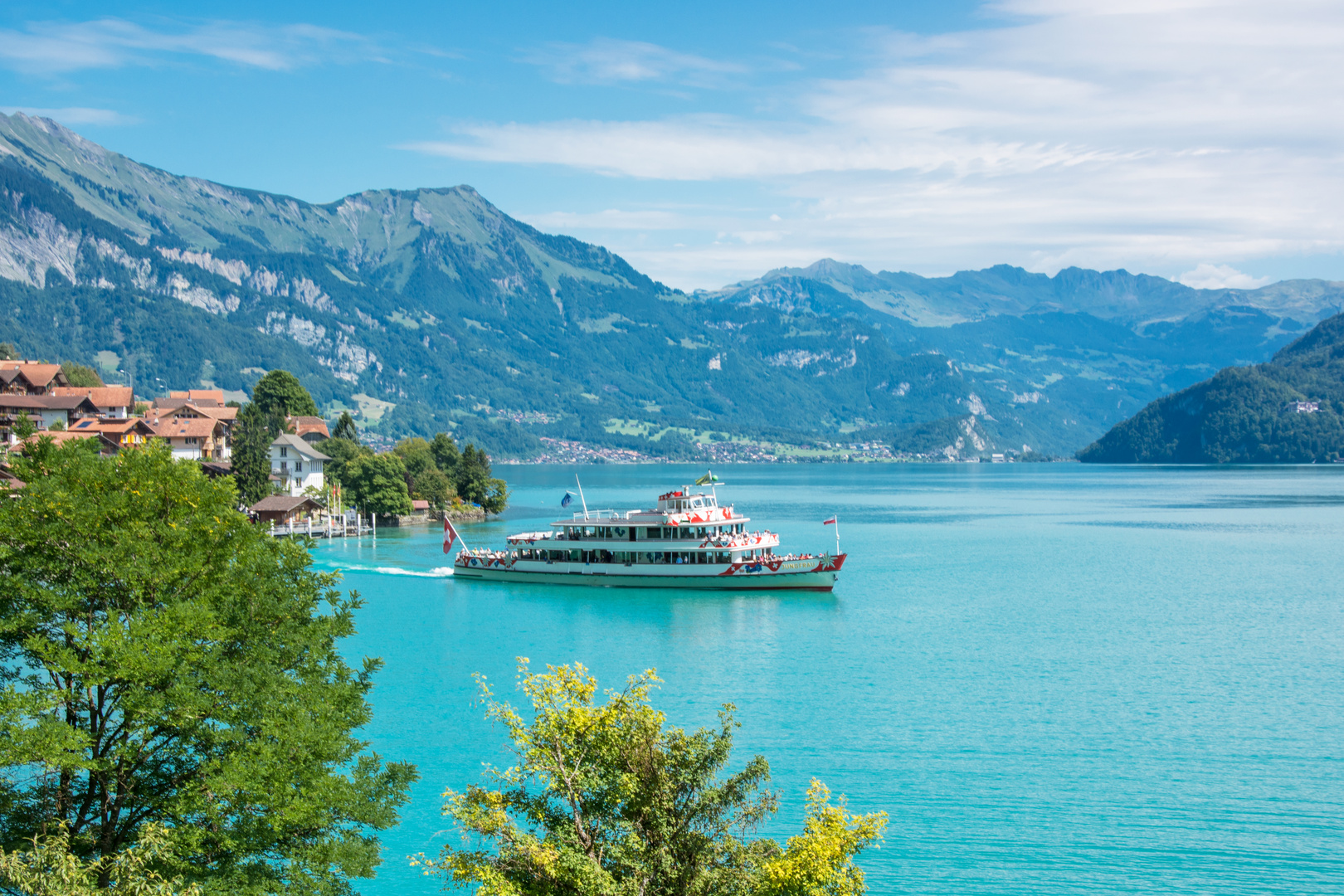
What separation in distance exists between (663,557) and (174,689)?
214 ft

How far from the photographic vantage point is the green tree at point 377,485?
128m

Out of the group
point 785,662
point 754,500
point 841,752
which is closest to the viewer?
point 841,752

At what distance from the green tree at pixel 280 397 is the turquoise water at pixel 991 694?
57.3 m

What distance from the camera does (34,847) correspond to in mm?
17812

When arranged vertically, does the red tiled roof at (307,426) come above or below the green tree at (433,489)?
above

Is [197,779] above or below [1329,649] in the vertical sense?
above

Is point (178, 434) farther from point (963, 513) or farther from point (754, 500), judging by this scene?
point (963, 513)

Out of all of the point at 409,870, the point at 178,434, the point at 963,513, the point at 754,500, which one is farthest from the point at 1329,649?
the point at 754,500

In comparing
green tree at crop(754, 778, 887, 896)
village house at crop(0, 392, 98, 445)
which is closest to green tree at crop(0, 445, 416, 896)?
green tree at crop(754, 778, 887, 896)

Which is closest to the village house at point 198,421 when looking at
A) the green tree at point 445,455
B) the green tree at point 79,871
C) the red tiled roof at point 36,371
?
the red tiled roof at point 36,371

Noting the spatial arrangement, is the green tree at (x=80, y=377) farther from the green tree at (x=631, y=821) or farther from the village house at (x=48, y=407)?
the green tree at (x=631, y=821)

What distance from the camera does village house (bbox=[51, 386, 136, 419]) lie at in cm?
12775

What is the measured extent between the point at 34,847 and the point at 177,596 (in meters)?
5.46

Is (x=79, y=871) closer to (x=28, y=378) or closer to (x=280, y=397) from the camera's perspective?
(x=28, y=378)
